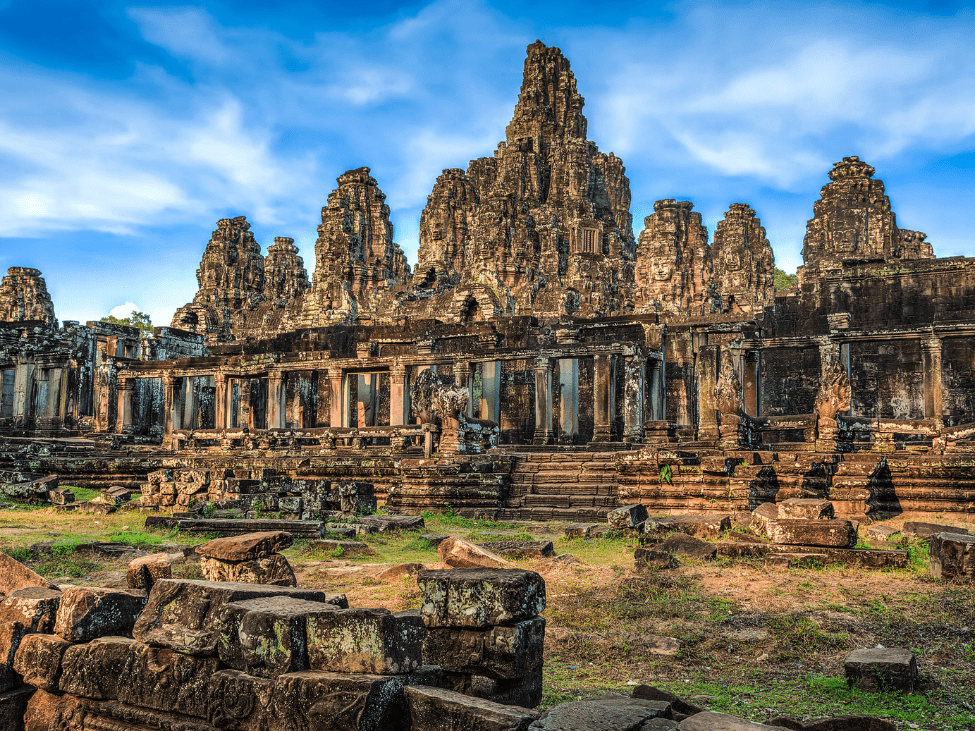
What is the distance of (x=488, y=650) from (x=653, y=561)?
476 centimetres

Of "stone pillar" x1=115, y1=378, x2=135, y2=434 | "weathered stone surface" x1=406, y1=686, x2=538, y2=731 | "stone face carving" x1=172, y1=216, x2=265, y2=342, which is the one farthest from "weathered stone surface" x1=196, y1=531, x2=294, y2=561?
"stone face carving" x1=172, y1=216, x2=265, y2=342

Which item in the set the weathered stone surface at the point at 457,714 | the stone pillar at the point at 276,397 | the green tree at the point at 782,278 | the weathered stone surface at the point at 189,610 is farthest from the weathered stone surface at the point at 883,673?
the green tree at the point at 782,278

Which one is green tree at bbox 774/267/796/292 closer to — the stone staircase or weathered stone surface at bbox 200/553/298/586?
the stone staircase

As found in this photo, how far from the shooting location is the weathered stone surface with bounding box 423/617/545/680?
14.6ft

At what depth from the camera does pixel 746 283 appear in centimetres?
4959

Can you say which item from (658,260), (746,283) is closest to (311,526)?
(658,260)

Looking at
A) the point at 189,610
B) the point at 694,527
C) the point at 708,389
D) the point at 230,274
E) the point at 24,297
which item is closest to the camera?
the point at 189,610

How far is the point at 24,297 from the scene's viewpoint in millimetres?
46156

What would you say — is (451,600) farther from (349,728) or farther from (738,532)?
(738,532)

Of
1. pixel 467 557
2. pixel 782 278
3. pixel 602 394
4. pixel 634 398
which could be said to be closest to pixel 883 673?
pixel 467 557

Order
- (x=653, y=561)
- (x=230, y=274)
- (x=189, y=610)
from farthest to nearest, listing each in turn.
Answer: (x=230, y=274)
(x=653, y=561)
(x=189, y=610)

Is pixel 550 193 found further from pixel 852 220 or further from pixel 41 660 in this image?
pixel 41 660

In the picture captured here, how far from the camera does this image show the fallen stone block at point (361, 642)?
152 inches

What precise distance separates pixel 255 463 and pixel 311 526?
29.6 ft
